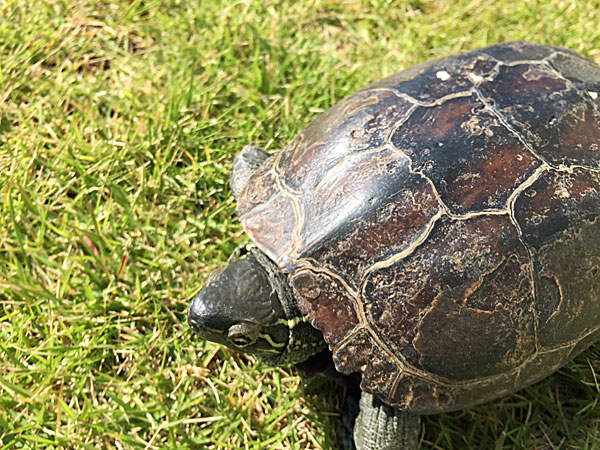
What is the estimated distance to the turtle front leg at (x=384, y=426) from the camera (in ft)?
9.18

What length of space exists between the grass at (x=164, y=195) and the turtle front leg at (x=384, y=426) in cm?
32

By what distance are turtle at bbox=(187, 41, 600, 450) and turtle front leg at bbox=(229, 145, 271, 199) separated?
57 centimetres

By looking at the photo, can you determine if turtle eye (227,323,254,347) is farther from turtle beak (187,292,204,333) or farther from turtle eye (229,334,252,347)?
turtle beak (187,292,204,333)

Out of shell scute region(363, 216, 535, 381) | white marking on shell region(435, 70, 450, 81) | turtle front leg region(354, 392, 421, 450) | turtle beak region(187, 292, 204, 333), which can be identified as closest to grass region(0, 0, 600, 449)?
turtle front leg region(354, 392, 421, 450)

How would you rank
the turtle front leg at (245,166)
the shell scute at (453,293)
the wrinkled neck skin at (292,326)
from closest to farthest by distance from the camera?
the shell scute at (453,293) → the wrinkled neck skin at (292,326) → the turtle front leg at (245,166)

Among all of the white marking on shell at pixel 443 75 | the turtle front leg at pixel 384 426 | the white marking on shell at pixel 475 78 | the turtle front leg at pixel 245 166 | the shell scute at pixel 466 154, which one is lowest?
the turtle front leg at pixel 384 426

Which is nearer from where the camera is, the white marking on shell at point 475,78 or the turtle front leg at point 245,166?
the white marking on shell at point 475,78

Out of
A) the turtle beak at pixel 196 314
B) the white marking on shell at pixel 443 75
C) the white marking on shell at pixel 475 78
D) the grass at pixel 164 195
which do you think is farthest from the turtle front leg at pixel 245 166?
the white marking on shell at pixel 475 78

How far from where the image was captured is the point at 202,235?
12.0 feet

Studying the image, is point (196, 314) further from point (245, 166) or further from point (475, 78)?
point (475, 78)

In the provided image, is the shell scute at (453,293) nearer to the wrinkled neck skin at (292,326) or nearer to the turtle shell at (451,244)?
the turtle shell at (451,244)

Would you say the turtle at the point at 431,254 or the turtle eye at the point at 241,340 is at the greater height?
the turtle at the point at 431,254

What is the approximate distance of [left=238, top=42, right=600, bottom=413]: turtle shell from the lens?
251cm

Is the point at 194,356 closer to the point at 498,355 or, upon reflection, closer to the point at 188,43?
the point at 498,355
